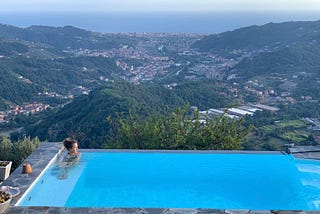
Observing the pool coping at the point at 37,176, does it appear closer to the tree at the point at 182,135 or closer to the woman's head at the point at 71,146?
the woman's head at the point at 71,146

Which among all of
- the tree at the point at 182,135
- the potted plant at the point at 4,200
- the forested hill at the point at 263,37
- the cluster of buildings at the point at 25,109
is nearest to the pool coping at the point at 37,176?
the potted plant at the point at 4,200

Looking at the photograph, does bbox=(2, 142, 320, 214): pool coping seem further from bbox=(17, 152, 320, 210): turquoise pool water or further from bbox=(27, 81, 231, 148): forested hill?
bbox=(27, 81, 231, 148): forested hill

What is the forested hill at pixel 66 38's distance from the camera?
79438 mm

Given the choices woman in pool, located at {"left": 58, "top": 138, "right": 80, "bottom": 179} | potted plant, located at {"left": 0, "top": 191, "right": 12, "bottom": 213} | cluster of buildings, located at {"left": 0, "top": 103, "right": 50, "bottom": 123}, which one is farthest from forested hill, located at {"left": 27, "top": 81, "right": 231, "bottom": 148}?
potted plant, located at {"left": 0, "top": 191, "right": 12, "bottom": 213}

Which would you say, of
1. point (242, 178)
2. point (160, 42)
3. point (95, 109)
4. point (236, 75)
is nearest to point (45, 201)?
point (242, 178)

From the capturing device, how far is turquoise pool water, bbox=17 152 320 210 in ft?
18.7

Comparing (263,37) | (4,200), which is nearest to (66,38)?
(263,37)

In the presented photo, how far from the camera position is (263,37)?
60.9 metres

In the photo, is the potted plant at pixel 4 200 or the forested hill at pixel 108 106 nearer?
the potted plant at pixel 4 200

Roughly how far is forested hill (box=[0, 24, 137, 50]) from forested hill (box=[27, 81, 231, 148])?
47.2 m

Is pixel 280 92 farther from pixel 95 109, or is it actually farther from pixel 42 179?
pixel 42 179

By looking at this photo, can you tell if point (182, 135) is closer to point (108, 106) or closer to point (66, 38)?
point (108, 106)

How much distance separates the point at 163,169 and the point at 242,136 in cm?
224

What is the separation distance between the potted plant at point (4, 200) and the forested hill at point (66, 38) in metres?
75.3
